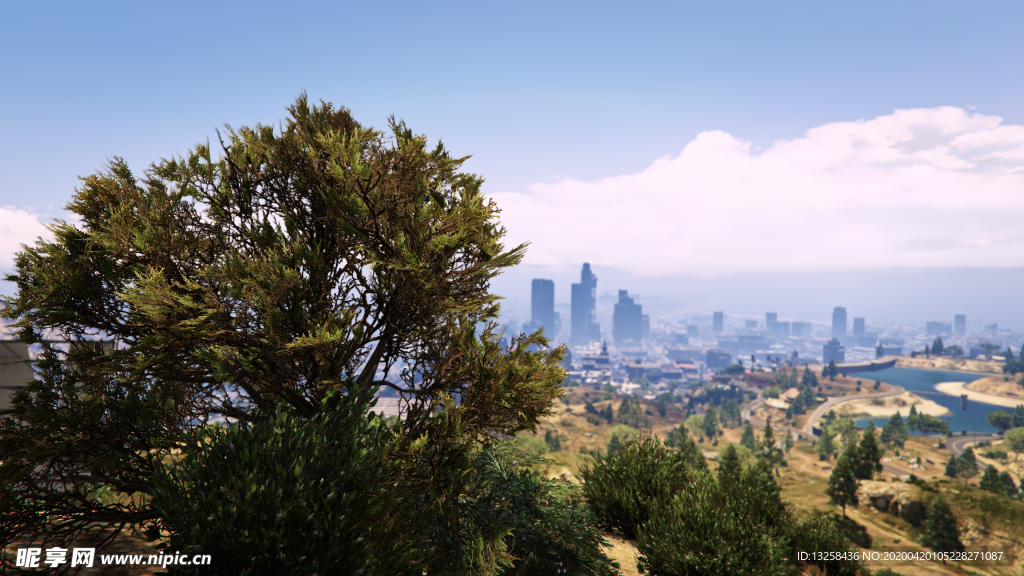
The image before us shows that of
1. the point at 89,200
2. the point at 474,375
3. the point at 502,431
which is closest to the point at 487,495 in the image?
the point at 502,431

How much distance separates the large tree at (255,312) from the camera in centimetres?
911

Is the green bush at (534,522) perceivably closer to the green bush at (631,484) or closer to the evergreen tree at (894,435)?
the green bush at (631,484)

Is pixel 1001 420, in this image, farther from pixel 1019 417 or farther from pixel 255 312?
pixel 255 312

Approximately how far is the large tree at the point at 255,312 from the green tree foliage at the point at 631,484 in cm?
709

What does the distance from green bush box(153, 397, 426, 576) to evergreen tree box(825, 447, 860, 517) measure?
6626 centimetres

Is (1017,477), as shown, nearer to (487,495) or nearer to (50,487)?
(487,495)

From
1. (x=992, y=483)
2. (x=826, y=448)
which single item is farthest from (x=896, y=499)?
(x=826, y=448)

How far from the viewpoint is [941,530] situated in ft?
151

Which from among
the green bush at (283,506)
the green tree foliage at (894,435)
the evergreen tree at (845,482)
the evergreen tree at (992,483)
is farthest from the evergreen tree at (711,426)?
the green bush at (283,506)

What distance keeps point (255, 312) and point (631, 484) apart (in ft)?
43.4

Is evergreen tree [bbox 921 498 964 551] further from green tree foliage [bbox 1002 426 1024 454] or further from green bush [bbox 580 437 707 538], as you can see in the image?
green tree foliage [bbox 1002 426 1024 454]

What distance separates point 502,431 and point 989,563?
6404 cm

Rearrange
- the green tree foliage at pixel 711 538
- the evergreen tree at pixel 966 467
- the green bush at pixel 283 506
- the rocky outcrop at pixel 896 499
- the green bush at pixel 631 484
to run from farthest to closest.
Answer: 1. the evergreen tree at pixel 966 467
2. the rocky outcrop at pixel 896 499
3. the green bush at pixel 631 484
4. the green tree foliage at pixel 711 538
5. the green bush at pixel 283 506

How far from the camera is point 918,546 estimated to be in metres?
49.7
